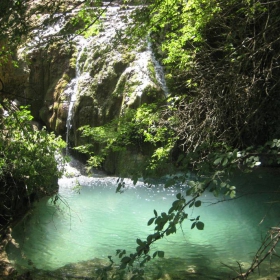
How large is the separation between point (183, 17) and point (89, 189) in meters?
4.98

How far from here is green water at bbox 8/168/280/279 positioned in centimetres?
422

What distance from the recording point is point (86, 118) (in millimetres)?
10578

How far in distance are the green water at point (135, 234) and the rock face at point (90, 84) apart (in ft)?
8.70

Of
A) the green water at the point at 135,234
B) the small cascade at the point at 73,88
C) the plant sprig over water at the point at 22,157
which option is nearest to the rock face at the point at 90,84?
the small cascade at the point at 73,88

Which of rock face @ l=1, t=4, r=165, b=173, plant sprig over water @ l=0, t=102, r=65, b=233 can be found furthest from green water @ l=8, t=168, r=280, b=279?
rock face @ l=1, t=4, r=165, b=173

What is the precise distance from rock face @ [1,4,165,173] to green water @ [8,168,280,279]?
2652 mm

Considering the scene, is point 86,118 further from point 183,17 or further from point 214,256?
point 214,256

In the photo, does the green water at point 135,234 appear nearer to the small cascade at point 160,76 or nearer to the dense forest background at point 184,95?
the dense forest background at point 184,95

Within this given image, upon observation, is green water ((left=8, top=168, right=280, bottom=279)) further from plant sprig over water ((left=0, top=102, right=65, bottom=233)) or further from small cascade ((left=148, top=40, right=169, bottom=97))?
small cascade ((left=148, top=40, right=169, bottom=97))

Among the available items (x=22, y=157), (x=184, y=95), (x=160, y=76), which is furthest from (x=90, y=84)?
(x=22, y=157)

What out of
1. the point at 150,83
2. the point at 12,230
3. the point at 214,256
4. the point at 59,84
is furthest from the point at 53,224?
the point at 59,84

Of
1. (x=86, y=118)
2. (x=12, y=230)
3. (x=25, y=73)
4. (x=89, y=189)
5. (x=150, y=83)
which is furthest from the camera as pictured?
(x=25, y=73)

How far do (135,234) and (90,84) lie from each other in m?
6.36

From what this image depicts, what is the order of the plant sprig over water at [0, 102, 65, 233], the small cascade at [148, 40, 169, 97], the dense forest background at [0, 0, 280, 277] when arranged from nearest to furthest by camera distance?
the dense forest background at [0, 0, 280, 277] → the plant sprig over water at [0, 102, 65, 233] → the small cascade at [148, 40, 169, 97]
